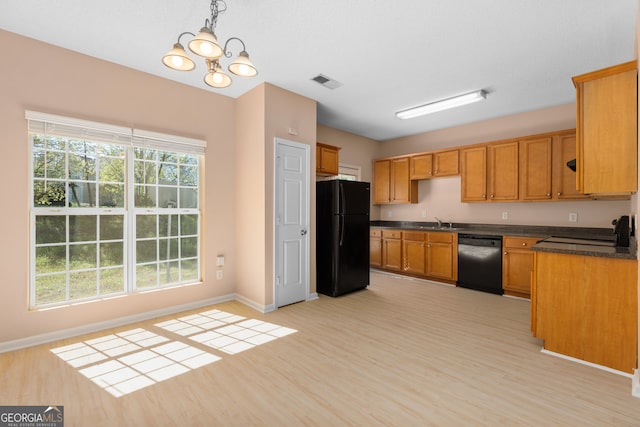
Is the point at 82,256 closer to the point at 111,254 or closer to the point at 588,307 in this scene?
the point at 111,254

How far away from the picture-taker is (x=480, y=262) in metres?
4.53

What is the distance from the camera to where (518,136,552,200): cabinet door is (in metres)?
4.23

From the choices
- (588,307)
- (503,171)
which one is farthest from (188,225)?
(503,171)

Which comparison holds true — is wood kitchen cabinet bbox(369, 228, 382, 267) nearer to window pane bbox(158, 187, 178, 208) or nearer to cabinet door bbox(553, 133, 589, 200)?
cabinet door bbox(553, 133, 589, 200)

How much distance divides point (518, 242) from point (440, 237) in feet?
3.66

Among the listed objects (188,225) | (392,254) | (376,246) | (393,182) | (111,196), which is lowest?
(392,254)

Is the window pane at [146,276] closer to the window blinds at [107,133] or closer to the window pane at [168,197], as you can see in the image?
the window pane at [168,197]

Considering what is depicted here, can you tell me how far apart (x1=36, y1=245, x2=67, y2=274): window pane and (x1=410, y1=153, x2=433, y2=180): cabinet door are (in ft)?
17.3

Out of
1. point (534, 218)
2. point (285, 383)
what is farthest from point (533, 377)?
point (534, 218)

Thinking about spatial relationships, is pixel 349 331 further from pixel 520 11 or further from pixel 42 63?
pixel 42 63

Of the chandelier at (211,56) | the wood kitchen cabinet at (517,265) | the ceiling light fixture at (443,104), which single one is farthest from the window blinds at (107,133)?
the wood kitchen cabinet at (517,265)

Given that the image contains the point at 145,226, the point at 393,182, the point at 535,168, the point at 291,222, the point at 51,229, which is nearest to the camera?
the point at 51,229

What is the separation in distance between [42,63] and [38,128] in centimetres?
61

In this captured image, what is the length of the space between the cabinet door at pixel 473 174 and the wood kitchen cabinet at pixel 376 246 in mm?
1655
